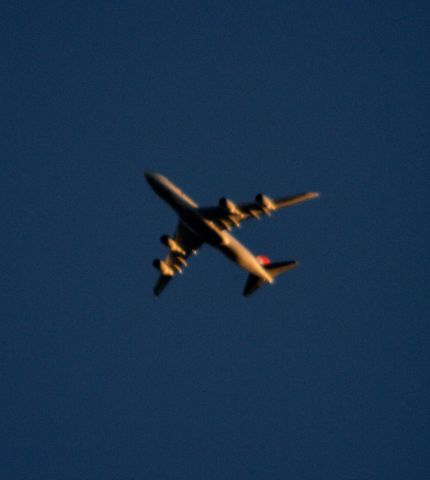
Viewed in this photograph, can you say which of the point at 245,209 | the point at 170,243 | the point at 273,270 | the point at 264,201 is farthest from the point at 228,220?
the point at 170,243

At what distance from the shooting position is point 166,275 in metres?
77.3

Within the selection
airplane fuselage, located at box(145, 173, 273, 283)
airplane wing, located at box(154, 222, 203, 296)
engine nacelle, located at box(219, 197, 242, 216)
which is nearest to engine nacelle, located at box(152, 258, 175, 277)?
airplane wing, located at box(154, 222, 203, 296)

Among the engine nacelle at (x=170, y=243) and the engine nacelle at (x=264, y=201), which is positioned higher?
the engine nacelle at (x=264, y=201)

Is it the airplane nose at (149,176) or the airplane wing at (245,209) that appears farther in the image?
the airplane nose at (149,176)

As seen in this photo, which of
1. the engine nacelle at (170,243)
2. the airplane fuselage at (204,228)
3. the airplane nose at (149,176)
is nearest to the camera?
the airplane fuselage at (204,228)

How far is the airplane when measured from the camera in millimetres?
65500

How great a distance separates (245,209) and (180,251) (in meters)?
12.6

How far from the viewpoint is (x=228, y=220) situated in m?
67.4

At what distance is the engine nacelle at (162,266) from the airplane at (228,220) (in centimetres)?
184

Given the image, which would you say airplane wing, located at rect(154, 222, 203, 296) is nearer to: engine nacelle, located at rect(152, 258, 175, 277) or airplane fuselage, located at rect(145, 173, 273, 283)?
engine nacelle, located at rect(152, 258, 175, 277)

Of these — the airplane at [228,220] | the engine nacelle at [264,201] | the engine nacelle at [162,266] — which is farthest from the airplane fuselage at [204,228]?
the engine nacelle at [162,266]

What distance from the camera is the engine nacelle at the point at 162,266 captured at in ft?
247

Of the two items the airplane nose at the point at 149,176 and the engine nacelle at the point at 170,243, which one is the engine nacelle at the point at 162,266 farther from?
the airplane nose at the point at 149,176

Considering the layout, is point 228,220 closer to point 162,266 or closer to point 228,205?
point 228,205
